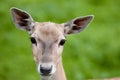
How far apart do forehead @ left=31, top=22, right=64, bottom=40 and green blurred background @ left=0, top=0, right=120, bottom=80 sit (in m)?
3.45

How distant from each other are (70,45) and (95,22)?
4.56ft

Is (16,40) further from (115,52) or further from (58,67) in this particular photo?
(58,67)

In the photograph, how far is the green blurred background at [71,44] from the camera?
15008 millimetres

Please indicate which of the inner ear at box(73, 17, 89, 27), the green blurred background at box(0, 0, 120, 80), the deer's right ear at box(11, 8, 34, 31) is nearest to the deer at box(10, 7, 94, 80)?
the deer's right ear at box(11, 8, 34, 31)

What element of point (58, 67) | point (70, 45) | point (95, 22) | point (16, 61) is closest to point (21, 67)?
point (16, 61)

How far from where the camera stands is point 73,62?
50.5 feet

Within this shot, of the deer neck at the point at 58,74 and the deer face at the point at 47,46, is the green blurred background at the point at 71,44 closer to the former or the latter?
the deer neck at the point at 58,74

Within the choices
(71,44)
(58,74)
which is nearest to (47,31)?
(58,74)

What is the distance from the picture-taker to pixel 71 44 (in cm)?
1569

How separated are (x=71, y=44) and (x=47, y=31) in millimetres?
4706

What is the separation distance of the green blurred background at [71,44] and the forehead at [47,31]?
136 inches

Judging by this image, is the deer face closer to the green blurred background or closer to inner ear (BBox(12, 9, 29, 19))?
inner ear (BBox(12, 9, 29, 19))

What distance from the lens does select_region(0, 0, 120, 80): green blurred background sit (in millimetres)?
15008

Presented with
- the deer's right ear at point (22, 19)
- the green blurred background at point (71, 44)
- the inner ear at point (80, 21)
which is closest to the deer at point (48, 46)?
the deer's right ear at point (22, 19)
